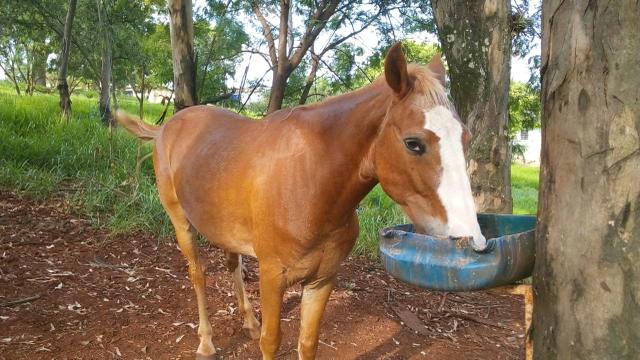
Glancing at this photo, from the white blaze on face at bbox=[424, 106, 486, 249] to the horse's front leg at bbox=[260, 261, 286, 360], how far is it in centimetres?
103

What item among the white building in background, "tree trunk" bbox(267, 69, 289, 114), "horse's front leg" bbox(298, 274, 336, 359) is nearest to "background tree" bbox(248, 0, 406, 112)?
"tree trunk" bbox(267, 69, 289, 114)

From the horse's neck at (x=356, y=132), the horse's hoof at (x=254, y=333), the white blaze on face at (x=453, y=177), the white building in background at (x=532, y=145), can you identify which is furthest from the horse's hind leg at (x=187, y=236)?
the white building in background at (x=532, y=145)

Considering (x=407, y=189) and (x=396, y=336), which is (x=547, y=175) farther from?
(x=396, y=336)

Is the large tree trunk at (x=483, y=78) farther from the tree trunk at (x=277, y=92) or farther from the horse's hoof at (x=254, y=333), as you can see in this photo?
the tree trunk at (x=277, y=92)

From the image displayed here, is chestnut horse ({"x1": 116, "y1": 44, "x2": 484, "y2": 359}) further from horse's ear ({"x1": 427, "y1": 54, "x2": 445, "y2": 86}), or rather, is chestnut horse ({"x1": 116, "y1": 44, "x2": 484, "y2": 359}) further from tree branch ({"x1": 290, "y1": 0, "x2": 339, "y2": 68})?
tree branch ({"x1": 290, "y1": 0, "x2": 339, "y2": 68})

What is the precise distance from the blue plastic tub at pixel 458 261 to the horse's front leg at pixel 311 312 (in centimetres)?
99

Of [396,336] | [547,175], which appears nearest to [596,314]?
[547,175]

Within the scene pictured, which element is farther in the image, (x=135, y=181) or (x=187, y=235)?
(x=135, y=181)

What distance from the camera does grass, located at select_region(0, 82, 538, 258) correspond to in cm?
543

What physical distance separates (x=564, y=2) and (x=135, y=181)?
531 cm

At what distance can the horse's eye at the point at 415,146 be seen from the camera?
1812mm

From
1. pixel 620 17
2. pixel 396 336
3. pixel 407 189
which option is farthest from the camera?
pixel 396 336

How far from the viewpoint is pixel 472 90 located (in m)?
4.32

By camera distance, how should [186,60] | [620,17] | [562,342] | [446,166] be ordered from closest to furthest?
[620,17] → [562,342] → [446,166] → [186,60]
